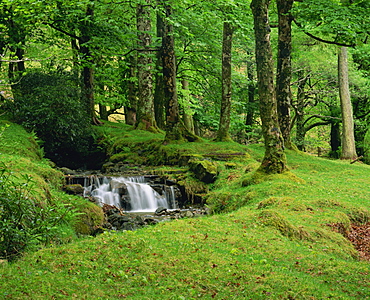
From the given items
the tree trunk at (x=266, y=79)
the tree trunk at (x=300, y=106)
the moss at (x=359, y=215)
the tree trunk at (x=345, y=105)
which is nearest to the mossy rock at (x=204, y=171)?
the tree trunk at (x=266, y=79)

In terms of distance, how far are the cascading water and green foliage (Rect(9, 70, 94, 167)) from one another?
15.5 ft

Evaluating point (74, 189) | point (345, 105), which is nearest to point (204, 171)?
point (74, 189)

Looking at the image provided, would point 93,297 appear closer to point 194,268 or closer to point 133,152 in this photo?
point 194,268

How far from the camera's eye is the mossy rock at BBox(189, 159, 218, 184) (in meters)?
14.8

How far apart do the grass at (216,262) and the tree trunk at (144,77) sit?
40.3 ft

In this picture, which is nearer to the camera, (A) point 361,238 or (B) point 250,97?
(A) point 361,238

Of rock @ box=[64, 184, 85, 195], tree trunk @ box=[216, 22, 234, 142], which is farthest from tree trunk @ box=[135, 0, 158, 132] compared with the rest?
rock @ box=[64, 184, 85, 195]

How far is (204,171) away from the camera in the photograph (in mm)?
14797

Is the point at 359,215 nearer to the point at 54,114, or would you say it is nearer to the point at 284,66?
the point at 284,66

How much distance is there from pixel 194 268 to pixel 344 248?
3781 millimetres

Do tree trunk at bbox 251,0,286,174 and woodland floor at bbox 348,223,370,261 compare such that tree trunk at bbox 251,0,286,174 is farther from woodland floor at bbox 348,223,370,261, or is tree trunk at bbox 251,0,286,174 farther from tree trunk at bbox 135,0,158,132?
tree trunk at bbox 135,0,158,132

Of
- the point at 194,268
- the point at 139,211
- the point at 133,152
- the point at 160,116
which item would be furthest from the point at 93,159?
the point at 194,268

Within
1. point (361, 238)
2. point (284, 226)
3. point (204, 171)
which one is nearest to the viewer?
point (284, 226)

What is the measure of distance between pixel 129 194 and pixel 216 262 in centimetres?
817
